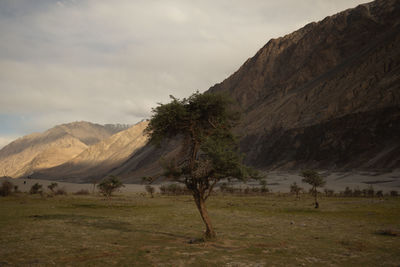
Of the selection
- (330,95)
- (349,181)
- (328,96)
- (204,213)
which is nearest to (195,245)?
(204,213)

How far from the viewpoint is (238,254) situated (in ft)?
46.6

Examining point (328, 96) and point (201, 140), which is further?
point (328, 96)

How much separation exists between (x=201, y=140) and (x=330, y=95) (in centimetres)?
10934

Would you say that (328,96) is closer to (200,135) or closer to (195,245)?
(200,135)

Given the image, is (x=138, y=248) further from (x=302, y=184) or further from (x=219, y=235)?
(x=302, y=184)

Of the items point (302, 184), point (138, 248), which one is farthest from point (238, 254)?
point (302, 184)

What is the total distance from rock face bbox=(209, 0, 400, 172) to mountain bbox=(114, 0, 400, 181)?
30 centimetres

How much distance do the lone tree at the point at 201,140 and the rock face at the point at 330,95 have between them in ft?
246

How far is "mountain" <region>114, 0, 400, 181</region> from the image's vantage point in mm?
94062

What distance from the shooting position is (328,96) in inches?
4557

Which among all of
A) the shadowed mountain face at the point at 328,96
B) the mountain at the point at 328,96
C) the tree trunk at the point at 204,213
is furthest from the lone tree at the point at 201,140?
the mountain at the point at 328,96

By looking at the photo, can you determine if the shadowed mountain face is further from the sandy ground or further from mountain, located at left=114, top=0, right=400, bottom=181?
the sandy ground

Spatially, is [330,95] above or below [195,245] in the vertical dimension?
above

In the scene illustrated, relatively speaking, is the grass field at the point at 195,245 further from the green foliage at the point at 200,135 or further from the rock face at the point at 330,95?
the rock face at the point at 330,95
